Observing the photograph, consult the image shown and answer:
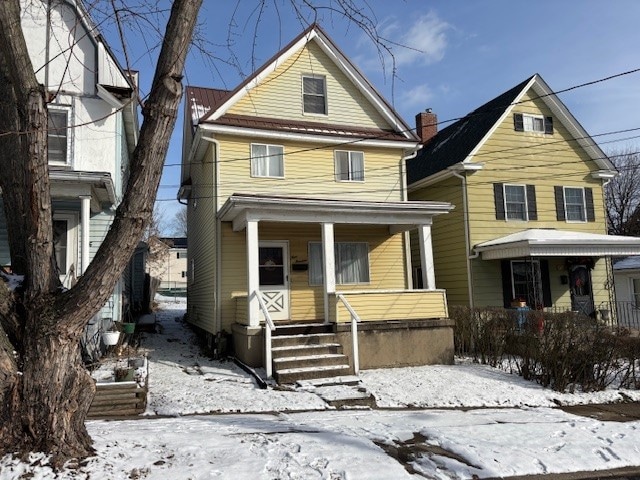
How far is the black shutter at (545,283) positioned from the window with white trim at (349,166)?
23.0ft

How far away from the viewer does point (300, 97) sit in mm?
14562

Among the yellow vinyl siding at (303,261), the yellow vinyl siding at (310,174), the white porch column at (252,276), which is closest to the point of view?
the white porch column at (252,276)

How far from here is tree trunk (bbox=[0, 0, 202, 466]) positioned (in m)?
4.38

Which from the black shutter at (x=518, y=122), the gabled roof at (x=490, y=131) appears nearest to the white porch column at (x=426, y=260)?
the gabled roof at (x=490, y=131)

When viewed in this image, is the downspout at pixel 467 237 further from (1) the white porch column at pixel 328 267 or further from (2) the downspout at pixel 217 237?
(2) the downspout at pixel 217 237

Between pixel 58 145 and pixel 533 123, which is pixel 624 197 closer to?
pixel 533 123

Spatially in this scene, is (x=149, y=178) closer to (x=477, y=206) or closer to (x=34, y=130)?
(x=34, y=130)

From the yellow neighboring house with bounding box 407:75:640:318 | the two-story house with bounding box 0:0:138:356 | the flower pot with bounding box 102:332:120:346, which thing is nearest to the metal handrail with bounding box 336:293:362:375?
the flower pot with bounding box 102:332:120:346

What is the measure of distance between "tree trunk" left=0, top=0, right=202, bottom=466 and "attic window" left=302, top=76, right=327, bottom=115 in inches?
399

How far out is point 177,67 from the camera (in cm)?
463

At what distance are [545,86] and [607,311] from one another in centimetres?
794

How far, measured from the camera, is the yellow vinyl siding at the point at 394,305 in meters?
11.3

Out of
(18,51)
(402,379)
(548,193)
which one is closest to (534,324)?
(402,379)

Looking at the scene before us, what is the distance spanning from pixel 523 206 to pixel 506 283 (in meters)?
2.77
